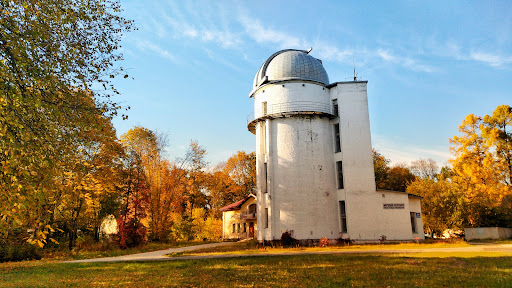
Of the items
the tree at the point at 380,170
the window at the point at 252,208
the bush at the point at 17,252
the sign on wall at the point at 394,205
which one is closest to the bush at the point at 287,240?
the sign on wall at the point at 394,205

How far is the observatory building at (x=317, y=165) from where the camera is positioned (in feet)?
82.9

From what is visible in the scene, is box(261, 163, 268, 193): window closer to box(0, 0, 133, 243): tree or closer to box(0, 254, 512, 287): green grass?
box(0, 254, 512, 287): green grass

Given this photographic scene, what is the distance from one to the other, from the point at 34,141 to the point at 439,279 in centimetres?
1118

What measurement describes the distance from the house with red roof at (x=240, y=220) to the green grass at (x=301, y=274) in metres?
23.9

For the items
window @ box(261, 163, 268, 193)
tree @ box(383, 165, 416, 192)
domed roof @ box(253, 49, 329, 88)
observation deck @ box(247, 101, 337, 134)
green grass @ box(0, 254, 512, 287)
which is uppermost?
domed roof @ box(253, 49, 329, 88)

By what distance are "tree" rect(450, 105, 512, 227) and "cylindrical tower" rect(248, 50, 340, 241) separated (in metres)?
13.7

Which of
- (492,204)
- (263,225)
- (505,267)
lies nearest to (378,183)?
(492,204)

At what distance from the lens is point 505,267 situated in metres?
11.0

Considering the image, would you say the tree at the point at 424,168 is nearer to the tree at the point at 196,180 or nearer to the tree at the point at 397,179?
the tree at the point at 397,179

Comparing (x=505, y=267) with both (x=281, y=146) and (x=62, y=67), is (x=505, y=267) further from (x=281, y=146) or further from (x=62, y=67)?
(x=281, y=146)

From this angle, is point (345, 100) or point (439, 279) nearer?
point (439, 279)

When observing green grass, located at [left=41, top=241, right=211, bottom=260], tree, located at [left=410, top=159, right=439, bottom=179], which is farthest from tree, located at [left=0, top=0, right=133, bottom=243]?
tree, located at [left=410, top=159, right=439, bottom=179]

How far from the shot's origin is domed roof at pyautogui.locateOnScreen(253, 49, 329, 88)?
2783cm

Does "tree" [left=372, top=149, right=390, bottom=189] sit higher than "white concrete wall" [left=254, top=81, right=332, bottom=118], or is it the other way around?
"white concrete wall" [left=254, top=81, right=332, bottom=118]
